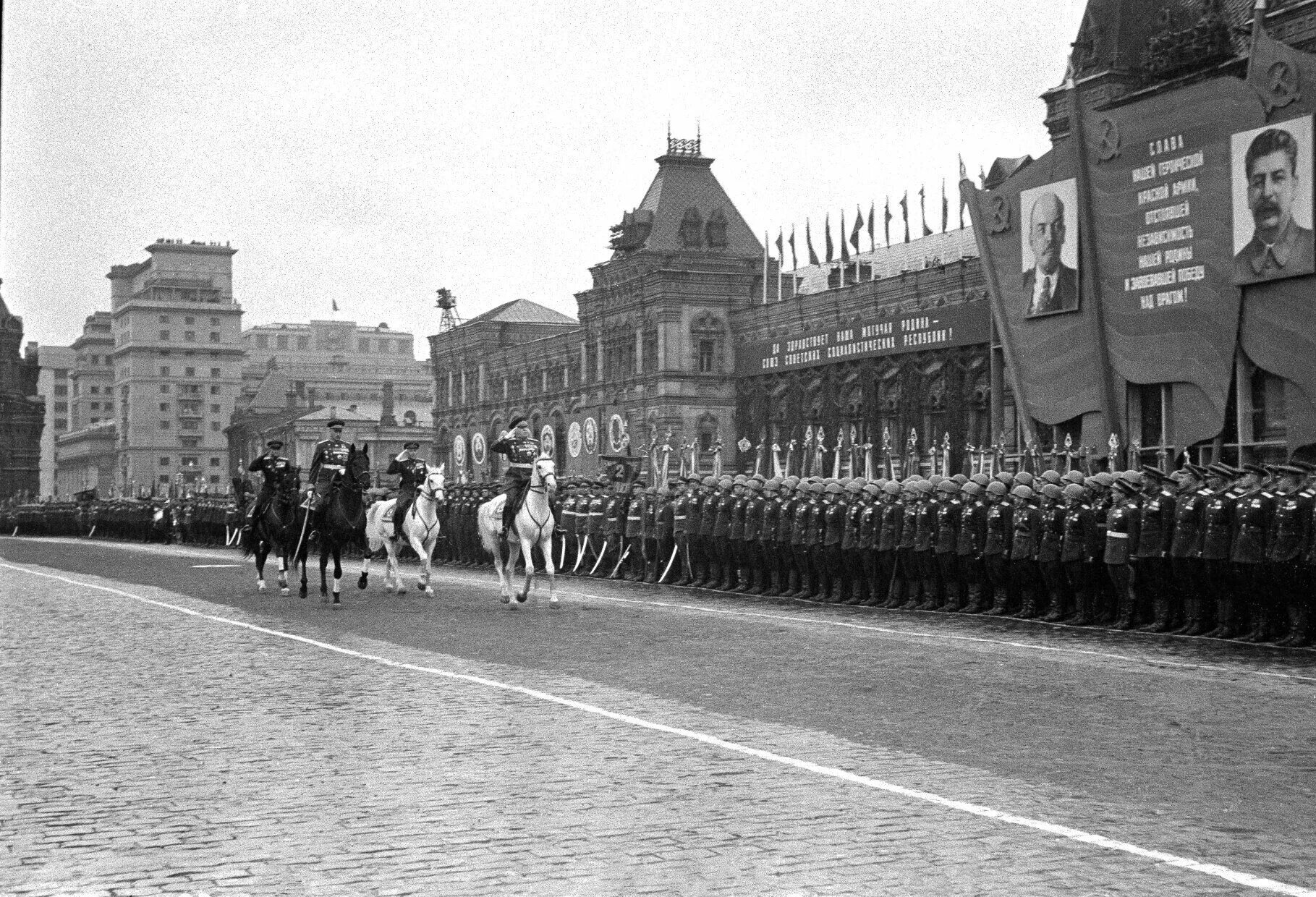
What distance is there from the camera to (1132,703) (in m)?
10.5

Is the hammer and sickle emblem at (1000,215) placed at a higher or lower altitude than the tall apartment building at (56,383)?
lower

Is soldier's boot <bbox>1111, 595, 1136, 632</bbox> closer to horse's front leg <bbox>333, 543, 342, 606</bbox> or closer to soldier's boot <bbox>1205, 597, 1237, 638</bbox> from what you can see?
soldier's boot <bbox>1205, 597, 1237, 638</bbox>

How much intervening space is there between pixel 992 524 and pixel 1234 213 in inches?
492

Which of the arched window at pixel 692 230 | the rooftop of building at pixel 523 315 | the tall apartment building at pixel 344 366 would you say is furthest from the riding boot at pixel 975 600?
the tall apartment building at pixel 344 366

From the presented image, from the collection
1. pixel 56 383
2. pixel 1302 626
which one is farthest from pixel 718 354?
pixel 56 383

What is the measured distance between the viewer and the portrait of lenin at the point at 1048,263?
32.4m

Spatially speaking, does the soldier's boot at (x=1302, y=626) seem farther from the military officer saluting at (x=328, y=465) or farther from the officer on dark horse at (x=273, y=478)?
the officer on dark horse at (x=273, y=478)

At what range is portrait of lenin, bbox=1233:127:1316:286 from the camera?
87.4 ft

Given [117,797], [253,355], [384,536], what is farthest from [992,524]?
[253,355]

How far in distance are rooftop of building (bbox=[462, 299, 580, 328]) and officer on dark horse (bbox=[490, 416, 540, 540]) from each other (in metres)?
68.2

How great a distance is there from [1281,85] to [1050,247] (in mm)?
6785

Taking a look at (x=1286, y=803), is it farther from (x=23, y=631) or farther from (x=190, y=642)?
(x=23, y=631)

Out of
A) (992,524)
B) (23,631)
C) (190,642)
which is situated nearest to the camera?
(190,642)

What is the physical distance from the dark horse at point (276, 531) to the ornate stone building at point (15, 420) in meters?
96.4
